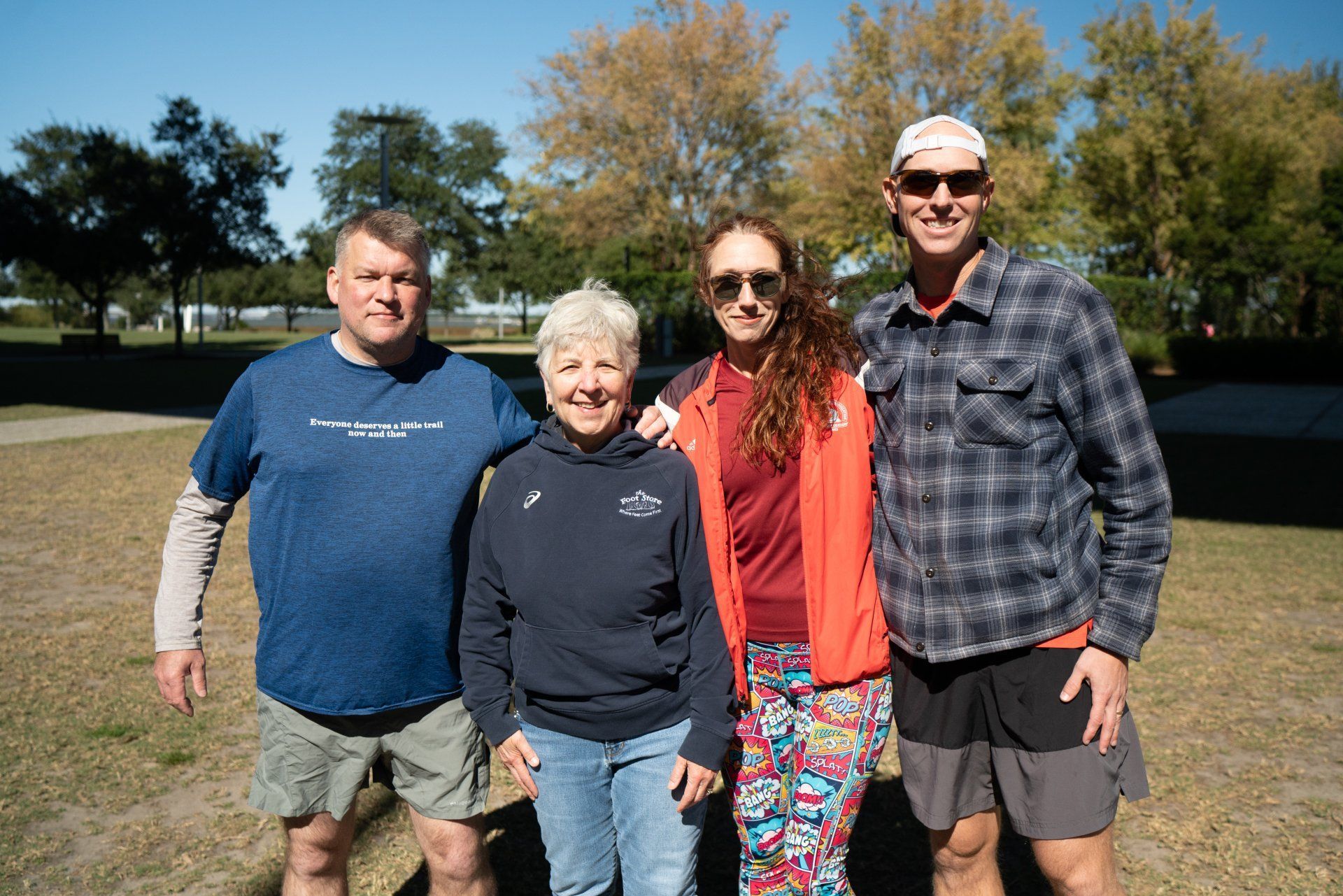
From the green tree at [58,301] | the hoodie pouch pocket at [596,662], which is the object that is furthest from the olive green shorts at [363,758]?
the green tree at [58,301]

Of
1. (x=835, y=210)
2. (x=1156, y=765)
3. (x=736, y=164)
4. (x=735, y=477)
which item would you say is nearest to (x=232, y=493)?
(x=735, y=477)

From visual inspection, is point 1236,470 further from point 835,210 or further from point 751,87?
point 751,87

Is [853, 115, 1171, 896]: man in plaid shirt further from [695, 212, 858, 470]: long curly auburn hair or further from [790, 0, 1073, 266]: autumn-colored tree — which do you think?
[790, 0, 1073, 266]: autumn-colored tree

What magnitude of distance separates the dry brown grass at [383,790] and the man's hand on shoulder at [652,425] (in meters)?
1.74

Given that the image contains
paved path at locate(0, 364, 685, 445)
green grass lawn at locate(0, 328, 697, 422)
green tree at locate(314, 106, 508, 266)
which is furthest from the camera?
green tree at locate(314, 106, 508, 266)

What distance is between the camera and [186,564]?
254 cm

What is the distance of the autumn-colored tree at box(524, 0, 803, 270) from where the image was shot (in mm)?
A: 36094

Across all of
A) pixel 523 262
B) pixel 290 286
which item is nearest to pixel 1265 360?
pixel 523 262

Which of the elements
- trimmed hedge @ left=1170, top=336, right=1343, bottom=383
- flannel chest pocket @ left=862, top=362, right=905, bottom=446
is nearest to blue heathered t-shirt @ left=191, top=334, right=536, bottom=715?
flannel chest pocket @ left=862, top=362, right=905, bottom=446

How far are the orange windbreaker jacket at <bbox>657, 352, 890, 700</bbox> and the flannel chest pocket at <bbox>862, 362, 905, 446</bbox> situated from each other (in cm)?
4

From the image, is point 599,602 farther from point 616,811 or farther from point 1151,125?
point 1151,125

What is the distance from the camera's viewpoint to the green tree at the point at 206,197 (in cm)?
3219

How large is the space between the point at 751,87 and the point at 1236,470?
27.9 metres

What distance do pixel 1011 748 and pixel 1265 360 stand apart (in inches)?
1136
